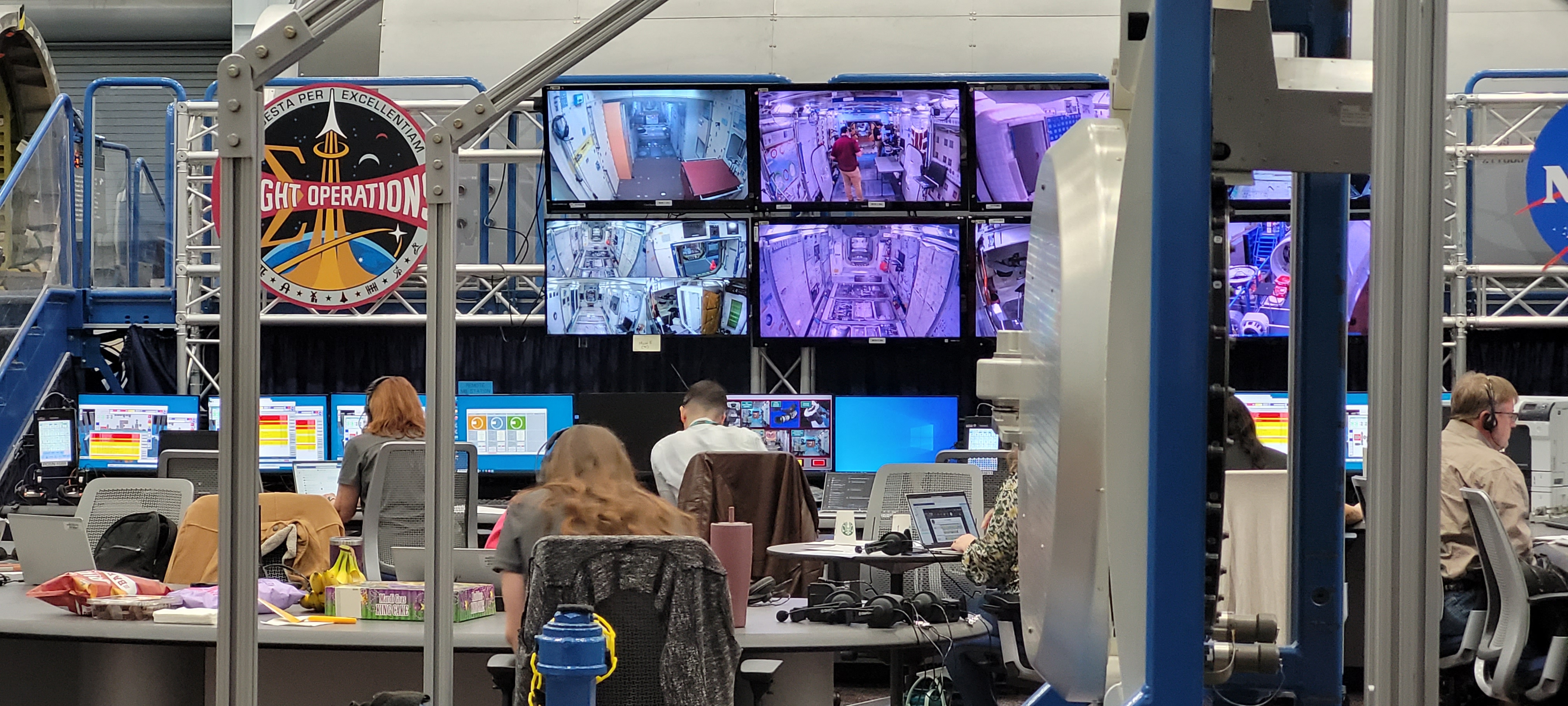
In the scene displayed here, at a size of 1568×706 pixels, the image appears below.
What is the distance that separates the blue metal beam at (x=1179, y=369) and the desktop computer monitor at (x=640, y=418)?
252 inches

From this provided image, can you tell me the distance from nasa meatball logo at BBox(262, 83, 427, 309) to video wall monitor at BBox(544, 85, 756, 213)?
2.57 feet

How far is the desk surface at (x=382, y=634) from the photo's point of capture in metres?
3.97

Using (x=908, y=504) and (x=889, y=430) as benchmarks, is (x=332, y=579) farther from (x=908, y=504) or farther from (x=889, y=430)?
(x=889, y=430)

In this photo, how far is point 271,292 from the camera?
8.67 m

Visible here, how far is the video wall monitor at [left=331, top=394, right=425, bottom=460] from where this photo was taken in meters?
8.23

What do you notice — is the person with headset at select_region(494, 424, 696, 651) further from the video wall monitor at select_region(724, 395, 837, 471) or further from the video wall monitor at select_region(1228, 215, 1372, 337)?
the video wall monitor at select_region(1228, 215, 1372, 337)

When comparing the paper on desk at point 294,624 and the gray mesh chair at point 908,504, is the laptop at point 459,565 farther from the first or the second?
the gray mesh chair at point 908,504

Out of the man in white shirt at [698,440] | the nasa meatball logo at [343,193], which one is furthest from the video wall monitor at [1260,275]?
the nasa meatball logo at [343,193]

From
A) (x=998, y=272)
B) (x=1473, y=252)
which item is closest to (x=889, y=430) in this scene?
(x=998, y=272)

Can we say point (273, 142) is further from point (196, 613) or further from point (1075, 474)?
point (1075, 474)

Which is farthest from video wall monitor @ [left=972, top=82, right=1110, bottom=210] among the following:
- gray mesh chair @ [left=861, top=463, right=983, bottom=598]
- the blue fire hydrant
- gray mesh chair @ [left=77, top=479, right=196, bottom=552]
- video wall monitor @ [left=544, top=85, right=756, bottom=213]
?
the blue fire hydrant

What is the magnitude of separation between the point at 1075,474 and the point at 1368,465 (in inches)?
12.0

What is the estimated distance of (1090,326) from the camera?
1.49m

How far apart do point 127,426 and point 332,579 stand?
15.1ft
